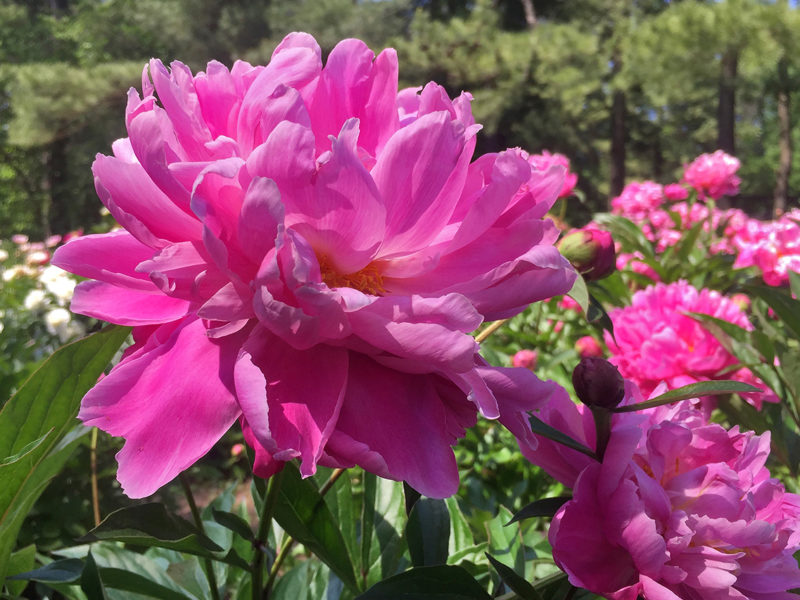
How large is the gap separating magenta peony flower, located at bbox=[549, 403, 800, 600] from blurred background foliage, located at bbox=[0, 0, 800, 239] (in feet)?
24.4

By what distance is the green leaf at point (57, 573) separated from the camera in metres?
0.44

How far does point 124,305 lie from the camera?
36cm

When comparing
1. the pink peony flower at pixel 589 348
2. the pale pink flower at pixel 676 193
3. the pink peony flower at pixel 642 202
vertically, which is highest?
the pink peony flower at pixel 589 348

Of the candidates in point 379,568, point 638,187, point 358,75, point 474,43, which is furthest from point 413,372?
point 474,43

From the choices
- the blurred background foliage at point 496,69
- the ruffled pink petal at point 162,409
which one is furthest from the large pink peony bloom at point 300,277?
the blurred background foliage at point 496,69

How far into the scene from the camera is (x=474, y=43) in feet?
32.4

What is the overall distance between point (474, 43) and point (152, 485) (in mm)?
10492

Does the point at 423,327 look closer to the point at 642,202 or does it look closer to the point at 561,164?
the point at 561,164

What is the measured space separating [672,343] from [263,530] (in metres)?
0.63

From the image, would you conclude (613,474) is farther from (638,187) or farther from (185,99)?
(638,187)

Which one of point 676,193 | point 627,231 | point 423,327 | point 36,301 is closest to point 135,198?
point 423,327

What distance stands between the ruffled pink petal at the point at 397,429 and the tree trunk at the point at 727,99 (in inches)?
381

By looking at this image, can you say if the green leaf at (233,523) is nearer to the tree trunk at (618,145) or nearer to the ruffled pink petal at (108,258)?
the ruffled pink petal at (108,258)

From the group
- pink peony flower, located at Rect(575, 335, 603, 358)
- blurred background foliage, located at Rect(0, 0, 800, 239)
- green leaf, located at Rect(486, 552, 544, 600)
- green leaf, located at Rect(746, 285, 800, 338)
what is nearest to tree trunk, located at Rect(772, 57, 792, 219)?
blurred background foliage, located at Rect(0, 0, 800, 239)
